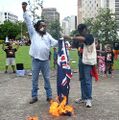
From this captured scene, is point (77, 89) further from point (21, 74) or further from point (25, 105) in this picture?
point (21, 74)

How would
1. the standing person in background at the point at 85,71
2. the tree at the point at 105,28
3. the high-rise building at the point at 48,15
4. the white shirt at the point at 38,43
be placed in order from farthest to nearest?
the high-rise building at the point at 48,15, the tree at the point at 105,28, the white shirt at the point at 38,43, the standing person in background at the point at 85,71

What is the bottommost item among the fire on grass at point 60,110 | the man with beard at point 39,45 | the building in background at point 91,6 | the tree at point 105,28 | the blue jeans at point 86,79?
the fire on grass at point 60,110

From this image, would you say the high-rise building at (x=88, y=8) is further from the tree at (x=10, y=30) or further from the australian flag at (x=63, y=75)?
the australian flag at (x=63, y=75)

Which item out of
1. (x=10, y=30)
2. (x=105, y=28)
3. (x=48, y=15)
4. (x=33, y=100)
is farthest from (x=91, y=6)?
(x=33, y=100)

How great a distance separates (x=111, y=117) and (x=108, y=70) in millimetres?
9637

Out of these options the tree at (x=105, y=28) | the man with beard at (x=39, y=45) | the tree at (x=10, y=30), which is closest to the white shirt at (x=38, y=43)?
the man with beard at (x=39, y=45)

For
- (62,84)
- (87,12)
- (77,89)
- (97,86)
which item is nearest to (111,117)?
(62,84)

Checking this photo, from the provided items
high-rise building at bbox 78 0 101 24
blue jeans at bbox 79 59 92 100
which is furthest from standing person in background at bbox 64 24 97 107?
high-rise building at bbox 78 0 101 24

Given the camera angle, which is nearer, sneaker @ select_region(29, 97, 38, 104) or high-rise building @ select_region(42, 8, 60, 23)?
sneaker @ select_region(29, 97, 38, 104)

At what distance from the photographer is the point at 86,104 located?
9344mm

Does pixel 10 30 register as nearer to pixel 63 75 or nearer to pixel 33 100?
pixel 33 100

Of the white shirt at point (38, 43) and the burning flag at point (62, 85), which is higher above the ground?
the white shirt at point (38, 43)

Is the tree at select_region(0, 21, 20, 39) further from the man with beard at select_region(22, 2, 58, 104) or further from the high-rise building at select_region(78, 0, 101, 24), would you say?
the man with beard at select_region(22, 2, 58, 104)

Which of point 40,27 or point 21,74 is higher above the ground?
point 40,27
